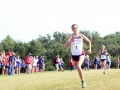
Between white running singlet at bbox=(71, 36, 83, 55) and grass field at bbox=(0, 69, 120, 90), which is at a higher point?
white running singlet at bbox=(71, 36, 83, 55)

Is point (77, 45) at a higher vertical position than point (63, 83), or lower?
higher

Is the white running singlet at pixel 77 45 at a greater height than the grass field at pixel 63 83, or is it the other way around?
the white running singlet at pixel 77 45

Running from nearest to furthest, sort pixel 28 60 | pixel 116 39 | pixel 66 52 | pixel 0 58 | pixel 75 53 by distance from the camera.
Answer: pixel 75 53 < pixel 0 58 < pixel 28 60 < pixel 66 52 < pixel 116 39

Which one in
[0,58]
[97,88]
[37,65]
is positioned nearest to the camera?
[97,88]

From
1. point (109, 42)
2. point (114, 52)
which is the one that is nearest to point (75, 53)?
point (114, 52)

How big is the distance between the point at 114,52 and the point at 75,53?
10392cm

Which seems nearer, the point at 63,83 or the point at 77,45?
the point at 77,45

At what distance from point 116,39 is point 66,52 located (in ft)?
234

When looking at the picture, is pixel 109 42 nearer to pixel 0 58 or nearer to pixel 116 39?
Answer: pixel 116 39

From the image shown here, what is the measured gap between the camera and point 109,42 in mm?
137875

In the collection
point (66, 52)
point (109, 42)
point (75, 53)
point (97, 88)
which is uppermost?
point (109, 42)

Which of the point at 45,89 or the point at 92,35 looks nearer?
the point at 45,89

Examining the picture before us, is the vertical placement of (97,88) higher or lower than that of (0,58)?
lower

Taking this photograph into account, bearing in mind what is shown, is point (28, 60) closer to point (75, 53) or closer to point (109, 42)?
point (75, 53)
